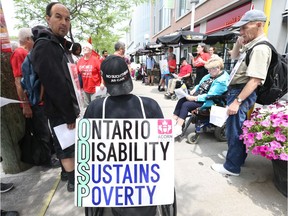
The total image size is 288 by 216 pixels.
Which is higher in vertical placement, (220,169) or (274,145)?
(274,145)

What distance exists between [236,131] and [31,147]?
9.36ft

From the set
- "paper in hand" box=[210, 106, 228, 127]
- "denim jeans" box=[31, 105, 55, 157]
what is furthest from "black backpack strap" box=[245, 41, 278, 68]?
"denim jeans" box=[31, 105, 55, 157]

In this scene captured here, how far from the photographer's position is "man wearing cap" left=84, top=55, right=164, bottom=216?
4.65 feet

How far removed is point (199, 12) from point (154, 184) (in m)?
15.4

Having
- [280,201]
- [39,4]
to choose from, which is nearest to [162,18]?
[39,4]

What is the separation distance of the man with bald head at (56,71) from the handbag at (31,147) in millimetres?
913

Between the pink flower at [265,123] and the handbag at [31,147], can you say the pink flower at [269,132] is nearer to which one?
the pink flower at [265,123]

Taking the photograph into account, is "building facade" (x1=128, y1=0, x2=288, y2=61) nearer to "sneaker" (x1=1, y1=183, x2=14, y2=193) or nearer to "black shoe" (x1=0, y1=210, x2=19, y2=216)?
"black shoe" (x1=0, y1=210, x2=19, y2=216)

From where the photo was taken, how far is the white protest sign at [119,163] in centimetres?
137

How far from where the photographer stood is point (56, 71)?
1786mm

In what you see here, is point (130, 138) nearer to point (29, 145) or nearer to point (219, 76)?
point (29, 145)

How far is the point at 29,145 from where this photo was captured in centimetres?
276

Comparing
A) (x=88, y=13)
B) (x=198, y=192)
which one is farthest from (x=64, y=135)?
(x=88, y=13)

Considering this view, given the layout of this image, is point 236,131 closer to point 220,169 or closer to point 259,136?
point 259,136
